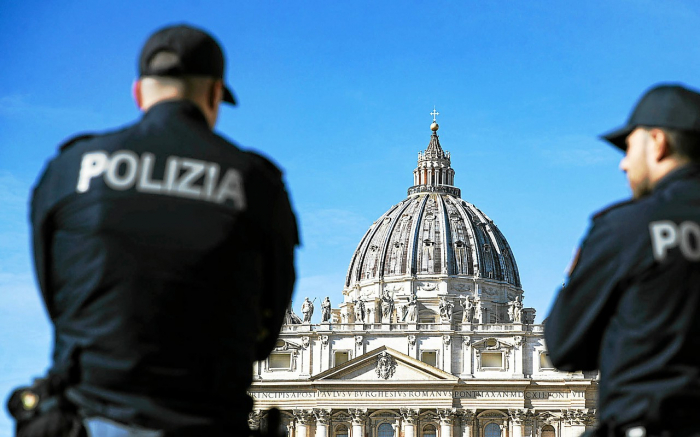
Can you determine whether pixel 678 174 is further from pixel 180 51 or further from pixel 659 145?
pixel 180 51

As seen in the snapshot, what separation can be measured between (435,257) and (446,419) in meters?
34.8

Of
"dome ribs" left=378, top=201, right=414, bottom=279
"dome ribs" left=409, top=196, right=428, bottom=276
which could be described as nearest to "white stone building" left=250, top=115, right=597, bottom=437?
"dome ribs" left=409, top=196, right=428, bottom=276

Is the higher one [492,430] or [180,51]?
[492,430]

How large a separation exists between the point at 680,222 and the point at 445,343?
74.4 metres

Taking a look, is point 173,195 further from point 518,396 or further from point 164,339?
point 518,396

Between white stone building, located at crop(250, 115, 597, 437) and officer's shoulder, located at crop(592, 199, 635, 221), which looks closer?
officer's shoulder, located at crop(592, 199, 635, 221)

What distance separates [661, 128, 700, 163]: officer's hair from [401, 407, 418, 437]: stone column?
234 feet

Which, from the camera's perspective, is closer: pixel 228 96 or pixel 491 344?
pixel 228 96

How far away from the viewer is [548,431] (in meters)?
76.4

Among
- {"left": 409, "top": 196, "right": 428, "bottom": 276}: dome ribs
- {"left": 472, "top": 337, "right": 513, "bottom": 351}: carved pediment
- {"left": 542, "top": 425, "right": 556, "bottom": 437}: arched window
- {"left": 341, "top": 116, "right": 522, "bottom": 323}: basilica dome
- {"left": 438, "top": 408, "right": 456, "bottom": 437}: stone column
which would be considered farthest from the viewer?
{"left": 409, "top": 196, "right": 428, "bottom": 276}: dome ribs

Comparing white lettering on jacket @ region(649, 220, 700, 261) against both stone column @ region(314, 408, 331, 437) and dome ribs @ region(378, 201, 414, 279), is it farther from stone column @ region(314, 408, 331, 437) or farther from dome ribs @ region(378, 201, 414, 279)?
dome ribs @ region(378, 201, 414, 279)

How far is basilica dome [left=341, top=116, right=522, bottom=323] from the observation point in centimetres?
10725

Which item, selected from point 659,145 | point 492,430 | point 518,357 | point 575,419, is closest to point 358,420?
point 492,430

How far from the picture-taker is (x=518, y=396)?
7612 centimetres
